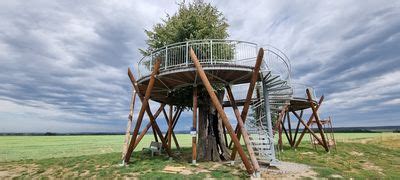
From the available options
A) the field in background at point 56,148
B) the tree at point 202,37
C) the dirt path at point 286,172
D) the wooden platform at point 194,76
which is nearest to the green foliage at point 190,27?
the tree at point 202,37

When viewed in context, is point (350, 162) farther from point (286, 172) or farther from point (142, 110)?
point (142, 110)

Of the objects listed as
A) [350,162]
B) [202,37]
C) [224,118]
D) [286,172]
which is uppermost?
[202,37]

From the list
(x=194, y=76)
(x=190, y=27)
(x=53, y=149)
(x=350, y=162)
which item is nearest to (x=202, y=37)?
(x=190, y=27)

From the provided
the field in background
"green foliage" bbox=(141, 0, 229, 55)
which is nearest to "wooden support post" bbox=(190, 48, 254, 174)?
"green foliage" bbox=(141, 0, 229, 55)

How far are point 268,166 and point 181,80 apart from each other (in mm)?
6448

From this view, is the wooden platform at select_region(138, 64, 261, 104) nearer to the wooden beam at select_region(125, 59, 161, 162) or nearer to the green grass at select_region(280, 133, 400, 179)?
the wooden beam at select_region(125, 59, 161, 162)

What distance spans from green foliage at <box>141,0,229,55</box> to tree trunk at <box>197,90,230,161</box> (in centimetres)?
424

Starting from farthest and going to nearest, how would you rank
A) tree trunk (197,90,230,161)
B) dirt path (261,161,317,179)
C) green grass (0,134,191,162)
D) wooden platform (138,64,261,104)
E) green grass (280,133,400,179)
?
green grass (0,134,191,162), tree trunk (197,90,230,161), wooden platform (138,64,261,104), green grass (280,133,400,179), dirt path (261,161,317,179)

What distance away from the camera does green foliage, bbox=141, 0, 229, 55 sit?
15711mm

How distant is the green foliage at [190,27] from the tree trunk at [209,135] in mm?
4239

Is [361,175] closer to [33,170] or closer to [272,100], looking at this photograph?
[272,100]

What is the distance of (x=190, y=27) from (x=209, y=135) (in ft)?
23.9

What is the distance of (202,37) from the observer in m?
15.7

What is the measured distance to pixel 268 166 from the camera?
437 inches
